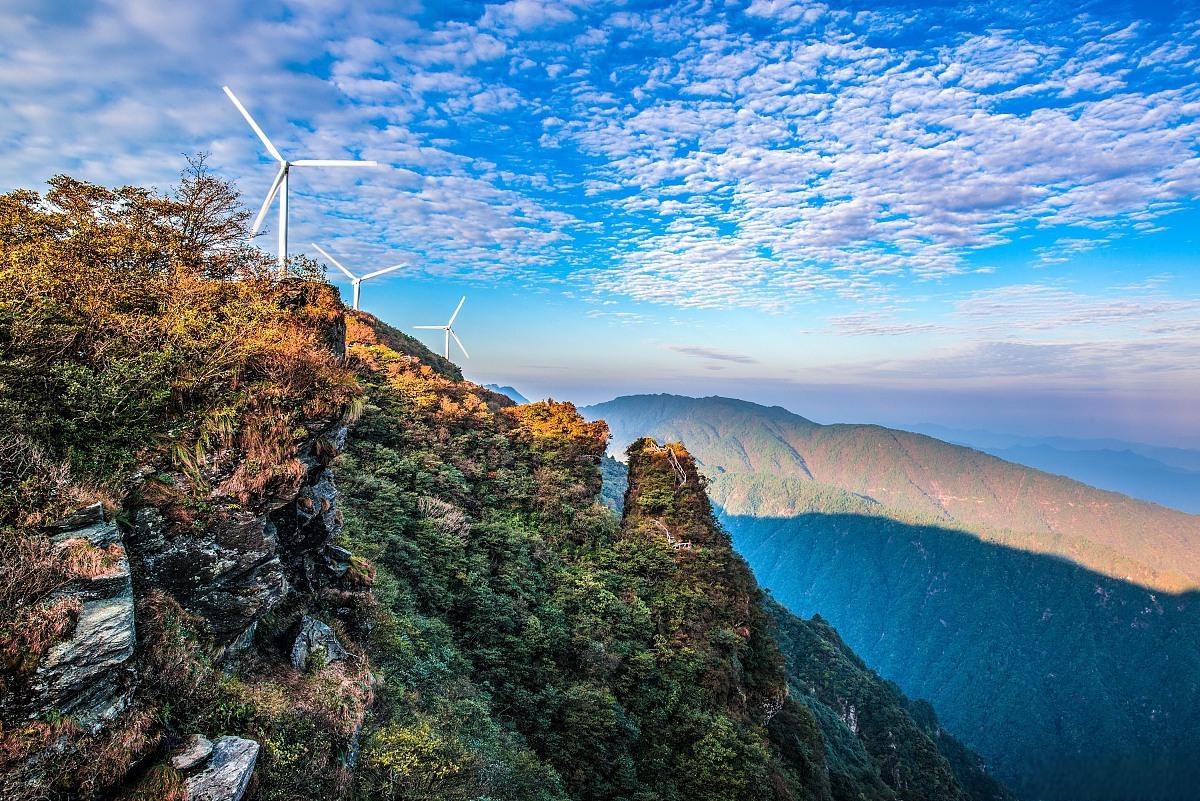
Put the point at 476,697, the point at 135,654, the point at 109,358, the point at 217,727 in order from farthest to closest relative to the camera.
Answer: the point at 476,697, the point at 109,358, the point at 217,727, the point at 135,654

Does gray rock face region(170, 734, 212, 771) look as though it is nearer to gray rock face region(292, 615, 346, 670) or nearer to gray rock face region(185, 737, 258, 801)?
gray rock face region(185, 737, 258, 801)

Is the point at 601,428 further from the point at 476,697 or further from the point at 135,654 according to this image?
the point at 135,654

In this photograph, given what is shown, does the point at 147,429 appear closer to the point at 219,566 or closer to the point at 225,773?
the point at 219,566

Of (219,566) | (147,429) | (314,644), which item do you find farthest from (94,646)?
(314,644)

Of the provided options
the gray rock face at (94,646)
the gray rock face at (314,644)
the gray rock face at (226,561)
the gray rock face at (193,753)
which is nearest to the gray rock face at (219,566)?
the gray rock face at (226,561)

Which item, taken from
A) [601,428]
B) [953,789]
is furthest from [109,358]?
[953,789]

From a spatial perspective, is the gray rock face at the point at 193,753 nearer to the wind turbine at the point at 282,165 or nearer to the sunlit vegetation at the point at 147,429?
the sunlit vegetation at the point at 147,429
